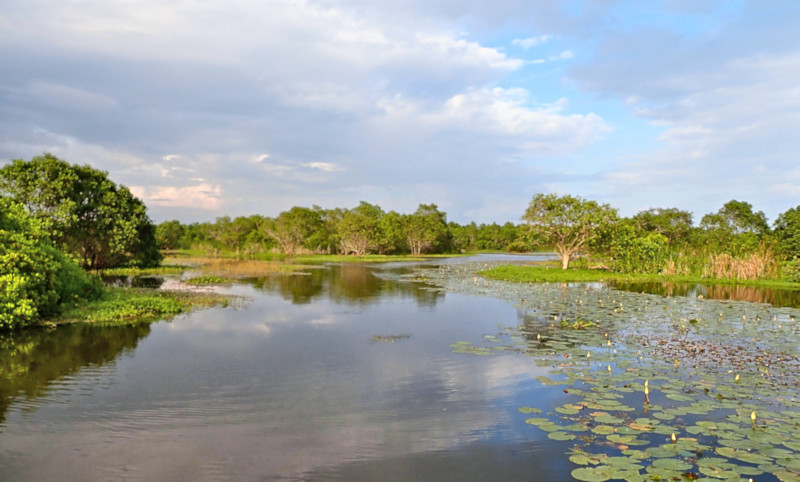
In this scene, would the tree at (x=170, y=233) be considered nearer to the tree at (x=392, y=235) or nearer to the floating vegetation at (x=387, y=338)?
the tree at (x=392, y=235)

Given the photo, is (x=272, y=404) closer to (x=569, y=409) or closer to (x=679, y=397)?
(x=569, y=409)

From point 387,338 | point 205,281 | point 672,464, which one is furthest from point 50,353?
point 205,281

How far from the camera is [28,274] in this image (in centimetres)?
1509

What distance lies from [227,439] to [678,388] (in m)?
9.40

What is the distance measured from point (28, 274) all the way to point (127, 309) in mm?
4280

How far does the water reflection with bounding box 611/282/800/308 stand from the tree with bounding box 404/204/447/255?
60.3 metres

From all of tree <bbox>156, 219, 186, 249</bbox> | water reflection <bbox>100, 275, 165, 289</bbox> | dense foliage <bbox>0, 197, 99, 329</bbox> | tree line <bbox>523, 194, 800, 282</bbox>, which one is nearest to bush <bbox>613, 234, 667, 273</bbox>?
tree line <bbox>523, 194, 800, 282</bbox>

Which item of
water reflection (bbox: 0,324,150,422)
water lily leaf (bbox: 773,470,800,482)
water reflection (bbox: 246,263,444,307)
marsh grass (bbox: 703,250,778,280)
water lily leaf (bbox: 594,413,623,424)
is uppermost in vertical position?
marsh grass (bbox: 703,250,778,280)

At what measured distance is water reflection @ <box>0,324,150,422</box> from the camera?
10383 mm

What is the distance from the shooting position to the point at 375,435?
26.9 ft

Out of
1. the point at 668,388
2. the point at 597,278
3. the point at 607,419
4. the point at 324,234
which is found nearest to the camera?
the point at 607,419

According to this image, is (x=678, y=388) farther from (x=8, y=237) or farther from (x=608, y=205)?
(x=608, y=205)

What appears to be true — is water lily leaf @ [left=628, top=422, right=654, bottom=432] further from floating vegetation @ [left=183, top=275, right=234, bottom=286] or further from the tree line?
the tree line

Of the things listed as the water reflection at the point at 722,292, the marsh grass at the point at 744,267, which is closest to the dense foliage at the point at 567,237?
the marsh grass at the point at 744,267
